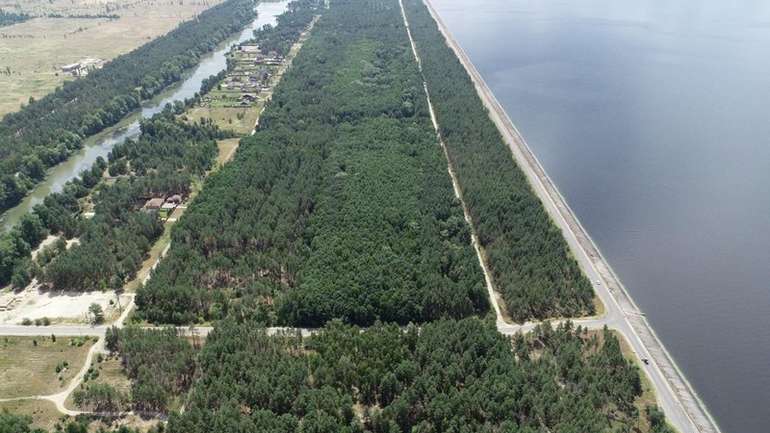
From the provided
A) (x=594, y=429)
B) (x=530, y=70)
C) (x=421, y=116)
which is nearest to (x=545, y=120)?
(x=421, y=116)

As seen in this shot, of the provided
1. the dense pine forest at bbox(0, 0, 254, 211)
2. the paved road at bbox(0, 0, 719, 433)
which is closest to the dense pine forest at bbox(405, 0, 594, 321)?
the paved road at bbox(0, 0, 719, 433)

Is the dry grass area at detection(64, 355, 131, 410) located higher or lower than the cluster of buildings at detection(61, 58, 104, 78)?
lower

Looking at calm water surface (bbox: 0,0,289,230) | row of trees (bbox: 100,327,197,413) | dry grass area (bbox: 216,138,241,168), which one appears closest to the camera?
row of trees (bbox: 100,327,197,413)

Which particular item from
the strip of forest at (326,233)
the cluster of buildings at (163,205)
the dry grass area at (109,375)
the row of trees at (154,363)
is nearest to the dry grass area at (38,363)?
the dry grass area at (109,375)

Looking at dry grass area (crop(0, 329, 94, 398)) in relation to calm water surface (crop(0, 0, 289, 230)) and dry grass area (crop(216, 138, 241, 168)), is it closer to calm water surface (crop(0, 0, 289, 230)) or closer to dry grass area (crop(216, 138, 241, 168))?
calm water surface (crop(0, 0, 289, 230))

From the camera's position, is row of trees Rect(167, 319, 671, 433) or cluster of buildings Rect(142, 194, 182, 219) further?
cluster of buildings Rect(142, 194, 182, 219)
